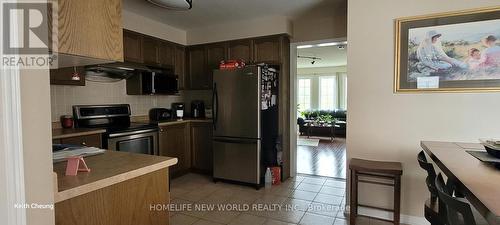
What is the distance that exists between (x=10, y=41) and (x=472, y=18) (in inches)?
116

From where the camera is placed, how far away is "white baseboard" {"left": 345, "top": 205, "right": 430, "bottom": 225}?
2426mm

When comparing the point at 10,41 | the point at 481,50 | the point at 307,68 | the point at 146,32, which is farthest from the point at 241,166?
the point at 307,68

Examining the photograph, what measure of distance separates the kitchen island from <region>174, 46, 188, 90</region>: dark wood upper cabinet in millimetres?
2907

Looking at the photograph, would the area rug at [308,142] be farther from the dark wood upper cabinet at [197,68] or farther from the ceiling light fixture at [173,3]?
the ceiling light fixture at [173,3]

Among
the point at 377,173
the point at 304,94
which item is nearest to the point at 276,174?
the point at 377,173

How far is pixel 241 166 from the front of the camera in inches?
138

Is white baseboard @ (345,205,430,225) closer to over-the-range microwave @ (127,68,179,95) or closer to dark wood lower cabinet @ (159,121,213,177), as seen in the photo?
dark wood lower cabinet @ (159,121,213,177)

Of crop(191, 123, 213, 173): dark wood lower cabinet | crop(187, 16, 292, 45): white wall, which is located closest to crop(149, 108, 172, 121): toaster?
crop(191, 123, 213, 173): dark wood lower cabinet

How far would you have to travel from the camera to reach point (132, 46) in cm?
348

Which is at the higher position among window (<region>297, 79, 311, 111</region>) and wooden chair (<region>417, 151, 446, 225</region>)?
window (<region>297, 79, 311, 111</region>)

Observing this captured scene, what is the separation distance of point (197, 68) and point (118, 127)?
64.4 inches

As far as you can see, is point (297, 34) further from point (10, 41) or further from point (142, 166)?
point (10, 41)

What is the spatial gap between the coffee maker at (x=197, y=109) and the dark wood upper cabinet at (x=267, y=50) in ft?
4.03

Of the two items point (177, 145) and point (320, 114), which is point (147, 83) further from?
point (320, 114)
